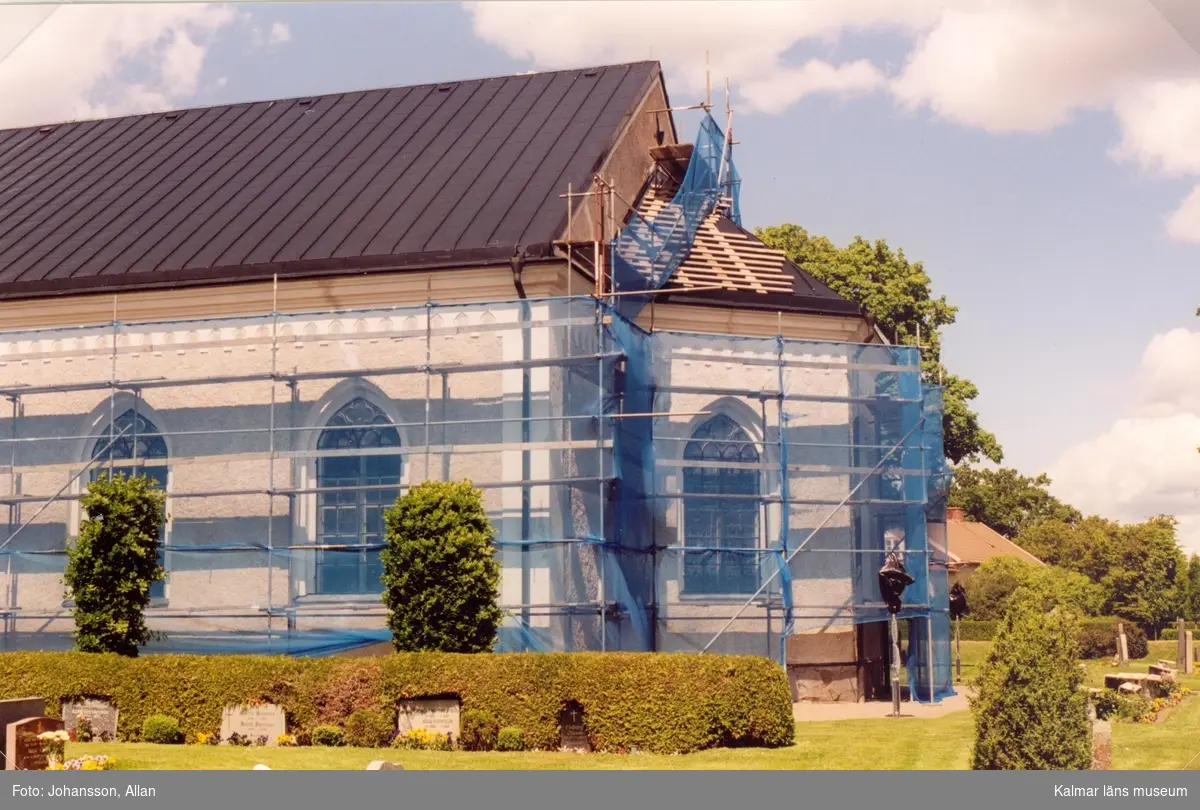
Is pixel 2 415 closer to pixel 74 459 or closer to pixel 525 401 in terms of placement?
pixel 74 459

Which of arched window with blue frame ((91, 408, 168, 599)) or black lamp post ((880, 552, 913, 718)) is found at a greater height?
arched window with blue frame ((91, 408, 168, 599))

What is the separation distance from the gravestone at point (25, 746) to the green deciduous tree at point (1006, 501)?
53227 millimetres

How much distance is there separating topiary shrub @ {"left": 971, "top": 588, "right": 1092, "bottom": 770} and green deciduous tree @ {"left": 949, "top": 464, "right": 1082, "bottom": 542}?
4997 cm

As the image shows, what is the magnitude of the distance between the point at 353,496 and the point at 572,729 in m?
7.48

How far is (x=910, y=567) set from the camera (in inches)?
975

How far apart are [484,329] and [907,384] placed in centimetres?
743

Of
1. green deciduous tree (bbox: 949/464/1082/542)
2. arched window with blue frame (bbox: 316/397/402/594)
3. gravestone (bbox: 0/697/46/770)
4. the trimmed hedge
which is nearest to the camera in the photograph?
gravestone (bbox: 0/697/46/770)

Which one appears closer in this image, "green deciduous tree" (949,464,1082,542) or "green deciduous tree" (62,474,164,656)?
"green deciduous tree" (62,474,164,656)

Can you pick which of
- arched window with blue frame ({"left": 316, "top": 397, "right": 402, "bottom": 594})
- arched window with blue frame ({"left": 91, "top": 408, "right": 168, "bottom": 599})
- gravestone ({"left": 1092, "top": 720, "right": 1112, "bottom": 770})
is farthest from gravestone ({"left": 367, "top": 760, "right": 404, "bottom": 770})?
arched window with blue frame ({"left": 91, "top": 408, "right": 168, "bottom": 599})

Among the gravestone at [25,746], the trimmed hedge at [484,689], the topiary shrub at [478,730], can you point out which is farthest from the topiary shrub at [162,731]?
the topiary shrub at [478,730]

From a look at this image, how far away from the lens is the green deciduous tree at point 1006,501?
6494 cm

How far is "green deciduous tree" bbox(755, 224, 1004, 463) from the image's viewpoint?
4209 cm

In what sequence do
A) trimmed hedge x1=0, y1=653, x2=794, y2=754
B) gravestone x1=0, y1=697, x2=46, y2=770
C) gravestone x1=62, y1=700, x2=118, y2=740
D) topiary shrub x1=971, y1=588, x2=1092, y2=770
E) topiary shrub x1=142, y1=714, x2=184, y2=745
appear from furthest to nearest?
gravestone x1=62, y1=700, x2=118, y2=740, topiary shrub x1=142, y1=714, x2=184, y2=745, trimmed hedge x1=0, y1=653, x2=794, y2=754, gravestone x1=0, y1=697, x2=46, y2=770, topiary shrub x1=971, y1=588, x2=1092, y2=770

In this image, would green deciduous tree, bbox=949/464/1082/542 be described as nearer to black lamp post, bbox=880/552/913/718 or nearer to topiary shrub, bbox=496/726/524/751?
black lamp post, bbox=880/552/913/718
